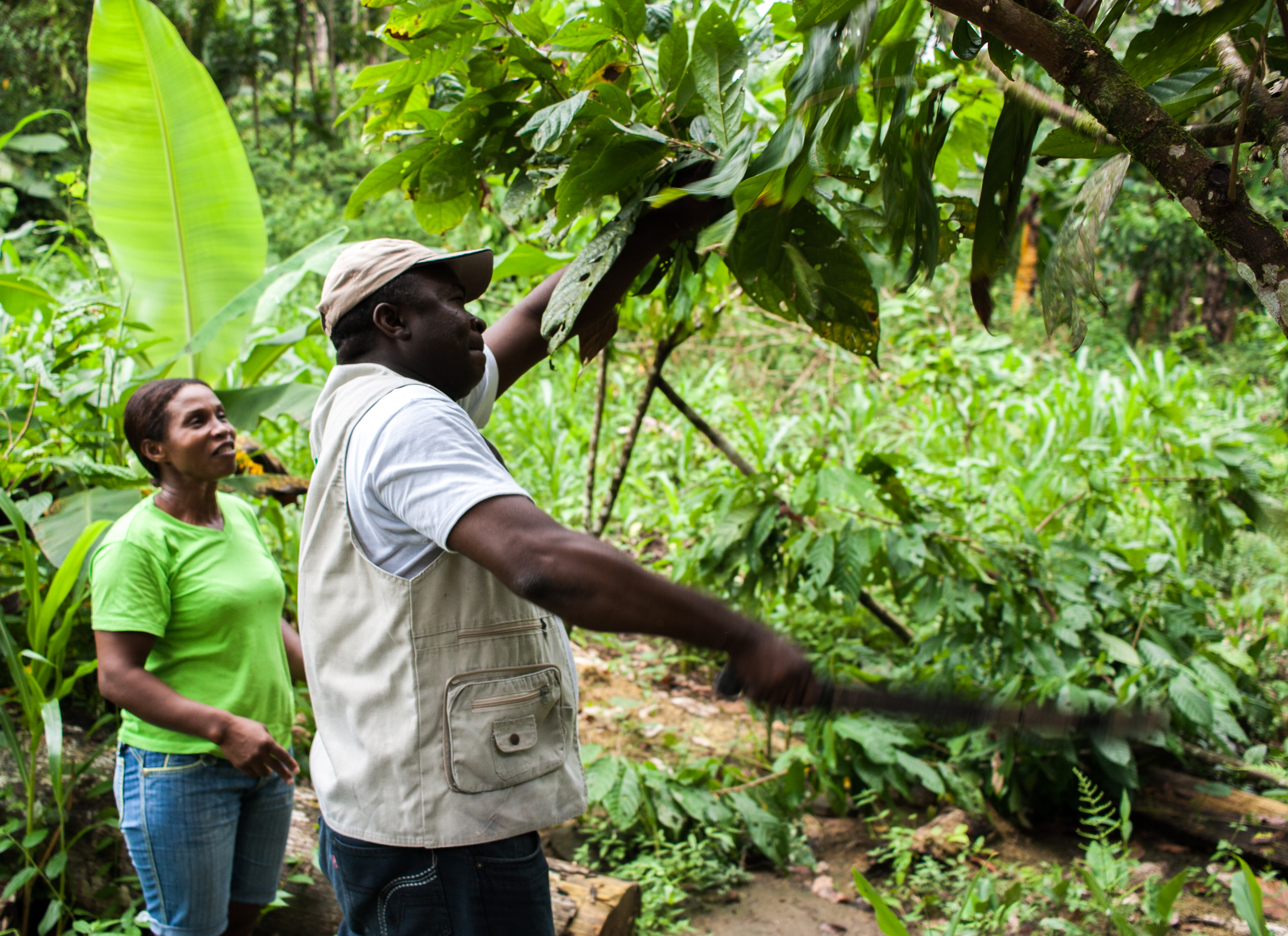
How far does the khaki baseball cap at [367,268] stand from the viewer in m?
1.43

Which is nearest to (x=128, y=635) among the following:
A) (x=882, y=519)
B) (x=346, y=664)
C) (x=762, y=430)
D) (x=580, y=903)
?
(x=346, y=664)

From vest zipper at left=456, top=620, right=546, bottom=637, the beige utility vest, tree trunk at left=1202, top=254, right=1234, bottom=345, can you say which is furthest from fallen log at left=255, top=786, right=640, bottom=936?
tree trunk at left=1202, top=254, right=1234, bottom=345

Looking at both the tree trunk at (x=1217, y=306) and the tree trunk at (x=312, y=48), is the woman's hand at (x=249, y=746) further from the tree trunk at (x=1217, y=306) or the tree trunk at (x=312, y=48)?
the tree trunk at (x=312, y=48)

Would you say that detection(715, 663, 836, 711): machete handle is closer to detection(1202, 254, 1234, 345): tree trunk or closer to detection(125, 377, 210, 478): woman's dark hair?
detection(125, 377, 210, 478): woman's dark hair

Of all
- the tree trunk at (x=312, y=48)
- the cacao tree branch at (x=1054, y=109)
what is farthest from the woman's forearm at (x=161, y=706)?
the tree trunk at (x=312, y=48)

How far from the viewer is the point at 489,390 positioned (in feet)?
5.82

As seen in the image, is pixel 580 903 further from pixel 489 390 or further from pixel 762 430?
pixel 762 430

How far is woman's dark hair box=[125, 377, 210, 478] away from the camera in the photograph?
7.11 ft

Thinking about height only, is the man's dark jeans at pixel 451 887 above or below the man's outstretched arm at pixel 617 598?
below

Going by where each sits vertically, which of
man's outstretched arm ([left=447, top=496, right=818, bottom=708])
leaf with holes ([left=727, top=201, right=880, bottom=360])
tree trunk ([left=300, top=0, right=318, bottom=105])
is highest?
tree trunk ([left=300, top=0, right=318, bottom=105])

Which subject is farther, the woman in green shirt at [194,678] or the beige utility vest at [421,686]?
the woman in green shirt at [194,678]

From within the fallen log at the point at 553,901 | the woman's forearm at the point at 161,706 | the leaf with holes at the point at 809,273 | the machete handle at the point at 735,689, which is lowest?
the fallen log at the point at 553,901

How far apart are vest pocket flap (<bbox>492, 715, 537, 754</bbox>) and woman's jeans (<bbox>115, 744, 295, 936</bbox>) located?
1030 mm

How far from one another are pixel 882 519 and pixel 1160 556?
1.14 m
